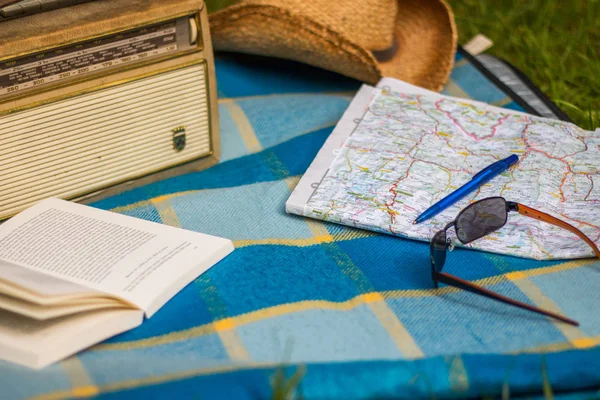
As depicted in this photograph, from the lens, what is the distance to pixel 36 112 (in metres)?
1.70

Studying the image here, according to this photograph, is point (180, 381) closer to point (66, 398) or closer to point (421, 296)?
point (66, 398)

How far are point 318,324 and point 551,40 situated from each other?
1.94 metres

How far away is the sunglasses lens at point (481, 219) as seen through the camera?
63.9 inches

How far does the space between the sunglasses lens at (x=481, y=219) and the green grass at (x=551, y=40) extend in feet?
2.67

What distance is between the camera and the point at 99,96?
178cm

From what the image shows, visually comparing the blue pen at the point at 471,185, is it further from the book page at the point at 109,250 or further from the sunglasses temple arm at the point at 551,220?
the book page at the point at 109,250

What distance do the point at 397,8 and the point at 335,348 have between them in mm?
1480

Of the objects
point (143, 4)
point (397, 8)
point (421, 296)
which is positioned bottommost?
point (421, 296)

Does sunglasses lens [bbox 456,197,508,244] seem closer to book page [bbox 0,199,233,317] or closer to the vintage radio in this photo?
book page [bbox 0,199,233,317]

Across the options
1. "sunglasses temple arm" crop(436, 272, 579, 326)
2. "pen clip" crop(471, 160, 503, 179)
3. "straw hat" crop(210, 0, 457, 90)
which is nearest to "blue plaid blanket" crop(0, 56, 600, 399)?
"sunglasses temple arm" crop(436, 272, 579, 326)

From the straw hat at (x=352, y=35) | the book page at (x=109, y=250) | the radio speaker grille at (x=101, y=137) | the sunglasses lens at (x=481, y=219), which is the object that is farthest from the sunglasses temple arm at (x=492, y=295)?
the straw hat at (x=352, y=35)

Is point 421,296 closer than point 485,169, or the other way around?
point 421,296

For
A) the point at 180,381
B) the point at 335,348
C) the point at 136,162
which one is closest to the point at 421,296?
the point at 335,348

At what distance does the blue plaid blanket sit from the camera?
4.22ft
